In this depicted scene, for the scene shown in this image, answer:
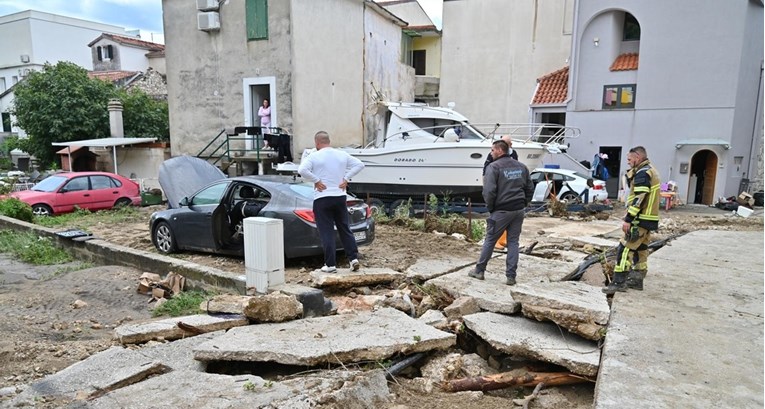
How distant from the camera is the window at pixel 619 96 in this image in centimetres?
1825

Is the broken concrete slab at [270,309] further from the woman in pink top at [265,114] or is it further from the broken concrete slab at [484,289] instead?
the woman in pink top at [265,114]

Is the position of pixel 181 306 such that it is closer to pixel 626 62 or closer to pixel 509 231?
pixel 509 231

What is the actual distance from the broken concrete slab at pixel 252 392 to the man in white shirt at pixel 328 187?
2445mm

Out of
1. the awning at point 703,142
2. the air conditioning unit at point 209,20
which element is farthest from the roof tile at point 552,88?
the air conditioning unit at point 209,20

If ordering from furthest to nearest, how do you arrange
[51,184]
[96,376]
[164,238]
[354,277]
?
[51,184], [164,238], [354,277], [96,376]

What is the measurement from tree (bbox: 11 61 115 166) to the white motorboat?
1518 cm

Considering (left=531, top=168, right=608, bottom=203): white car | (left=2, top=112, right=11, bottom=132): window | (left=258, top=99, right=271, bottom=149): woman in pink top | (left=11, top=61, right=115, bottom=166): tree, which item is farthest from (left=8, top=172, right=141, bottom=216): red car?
(left=2, top=112, right=11, bottom=132): window

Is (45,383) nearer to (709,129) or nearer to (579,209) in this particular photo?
(579,209)

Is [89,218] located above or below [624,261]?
below

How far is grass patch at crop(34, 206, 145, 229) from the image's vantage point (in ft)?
40.0

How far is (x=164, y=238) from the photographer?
8.08 meters

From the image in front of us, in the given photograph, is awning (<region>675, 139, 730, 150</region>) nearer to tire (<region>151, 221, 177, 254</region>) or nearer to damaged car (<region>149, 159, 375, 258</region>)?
damaged car (<region>149, 159, 375, 258</region>)

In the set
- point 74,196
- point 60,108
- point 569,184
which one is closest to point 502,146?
point 569,184

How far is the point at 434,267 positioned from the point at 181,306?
313 centimetres
